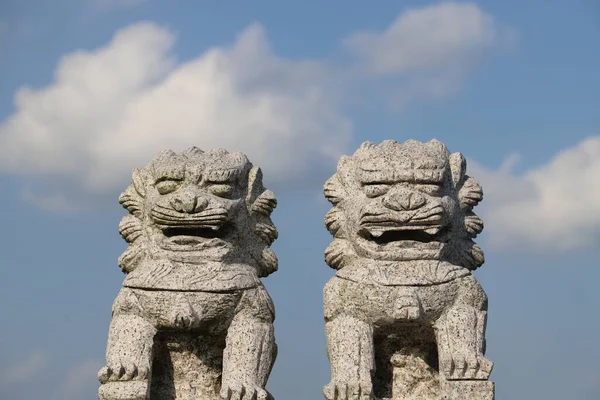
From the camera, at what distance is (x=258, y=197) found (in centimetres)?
1209

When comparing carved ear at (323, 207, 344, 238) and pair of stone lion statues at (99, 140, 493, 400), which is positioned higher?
carved ear at (323, 207, 344, 238)

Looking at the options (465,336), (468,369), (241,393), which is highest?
(465,336)

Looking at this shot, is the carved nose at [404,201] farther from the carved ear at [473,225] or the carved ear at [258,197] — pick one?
the carved ear at [258,197]

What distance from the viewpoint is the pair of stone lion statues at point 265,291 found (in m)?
11.6

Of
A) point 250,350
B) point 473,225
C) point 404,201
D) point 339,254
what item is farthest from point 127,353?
point 473,225

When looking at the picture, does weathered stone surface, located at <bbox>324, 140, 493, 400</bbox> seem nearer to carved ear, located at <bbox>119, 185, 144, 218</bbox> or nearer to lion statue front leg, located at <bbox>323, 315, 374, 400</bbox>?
lion statue front leg, located at <bbox>323, 315, 374, 400</bbox>

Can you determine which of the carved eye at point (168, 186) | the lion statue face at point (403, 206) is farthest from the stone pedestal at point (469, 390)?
the carved eye at point (168, 186)

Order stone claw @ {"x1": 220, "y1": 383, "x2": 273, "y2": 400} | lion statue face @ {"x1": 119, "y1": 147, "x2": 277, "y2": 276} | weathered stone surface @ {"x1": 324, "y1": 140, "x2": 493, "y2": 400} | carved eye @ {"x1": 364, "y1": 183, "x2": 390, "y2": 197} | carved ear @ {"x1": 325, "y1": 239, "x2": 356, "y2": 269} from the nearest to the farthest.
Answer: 1. stone claw @ {"x1": 220, "y1": 383, "x2": 273, "y2": 400}
2. weathered stone surface @ {"x1": 324, "y1": 140, "x2": 493, "y2": 400}
3. lion statue face @ {"x1": 119, "y1": 147, "x2": 277, "y2": 276}
4. carved eye @ {"x1": 364, "y1": 183, "x2": 390, "y2": 197}
5. carved ear @ {"x1": 325, "y1": 239, "x2": 356, "y2": 269}

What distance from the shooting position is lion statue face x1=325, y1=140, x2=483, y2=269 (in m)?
11.7

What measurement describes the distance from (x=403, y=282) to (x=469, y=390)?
3.09ft

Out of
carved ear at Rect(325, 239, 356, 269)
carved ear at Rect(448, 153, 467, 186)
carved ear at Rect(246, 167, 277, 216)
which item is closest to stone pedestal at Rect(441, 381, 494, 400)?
carved ear at Rect(325, 239, 356, 269)

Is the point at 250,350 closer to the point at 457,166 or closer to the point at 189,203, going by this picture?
the point at 189,203

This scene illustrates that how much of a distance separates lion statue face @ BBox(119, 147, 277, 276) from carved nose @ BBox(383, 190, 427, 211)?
1.00 meters

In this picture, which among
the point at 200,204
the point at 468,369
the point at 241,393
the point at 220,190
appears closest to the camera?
the point at 241,393
